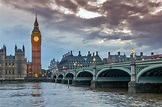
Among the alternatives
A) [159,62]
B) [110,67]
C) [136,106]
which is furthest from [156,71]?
[136,106]

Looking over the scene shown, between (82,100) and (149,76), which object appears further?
(149,76)

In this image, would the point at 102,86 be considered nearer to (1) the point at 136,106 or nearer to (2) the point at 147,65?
(2) the point at 147,65

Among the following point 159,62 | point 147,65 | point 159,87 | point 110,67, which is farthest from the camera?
point 110,67

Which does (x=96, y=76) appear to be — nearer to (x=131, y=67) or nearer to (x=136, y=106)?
(x=131, y=67)

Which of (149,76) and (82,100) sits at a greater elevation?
(149,76)

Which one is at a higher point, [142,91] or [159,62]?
[159,62]

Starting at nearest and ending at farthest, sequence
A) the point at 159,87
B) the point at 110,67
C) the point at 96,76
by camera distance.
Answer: the point at 159,87, the point at 110,67, the point at 96,76

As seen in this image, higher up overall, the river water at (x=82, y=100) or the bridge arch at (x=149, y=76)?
the bridge arch at (x=149, y=76)

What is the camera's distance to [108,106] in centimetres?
4341

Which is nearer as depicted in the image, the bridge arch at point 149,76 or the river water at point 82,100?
the river water at point 82,100

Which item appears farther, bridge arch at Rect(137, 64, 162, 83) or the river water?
bridge arch at Rect(137, 64, 162, 83)

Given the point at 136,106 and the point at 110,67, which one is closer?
the point at 136,106

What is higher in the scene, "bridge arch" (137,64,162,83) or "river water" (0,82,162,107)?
"bridge arch" (137,64,162,83)

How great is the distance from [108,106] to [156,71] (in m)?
23.5
